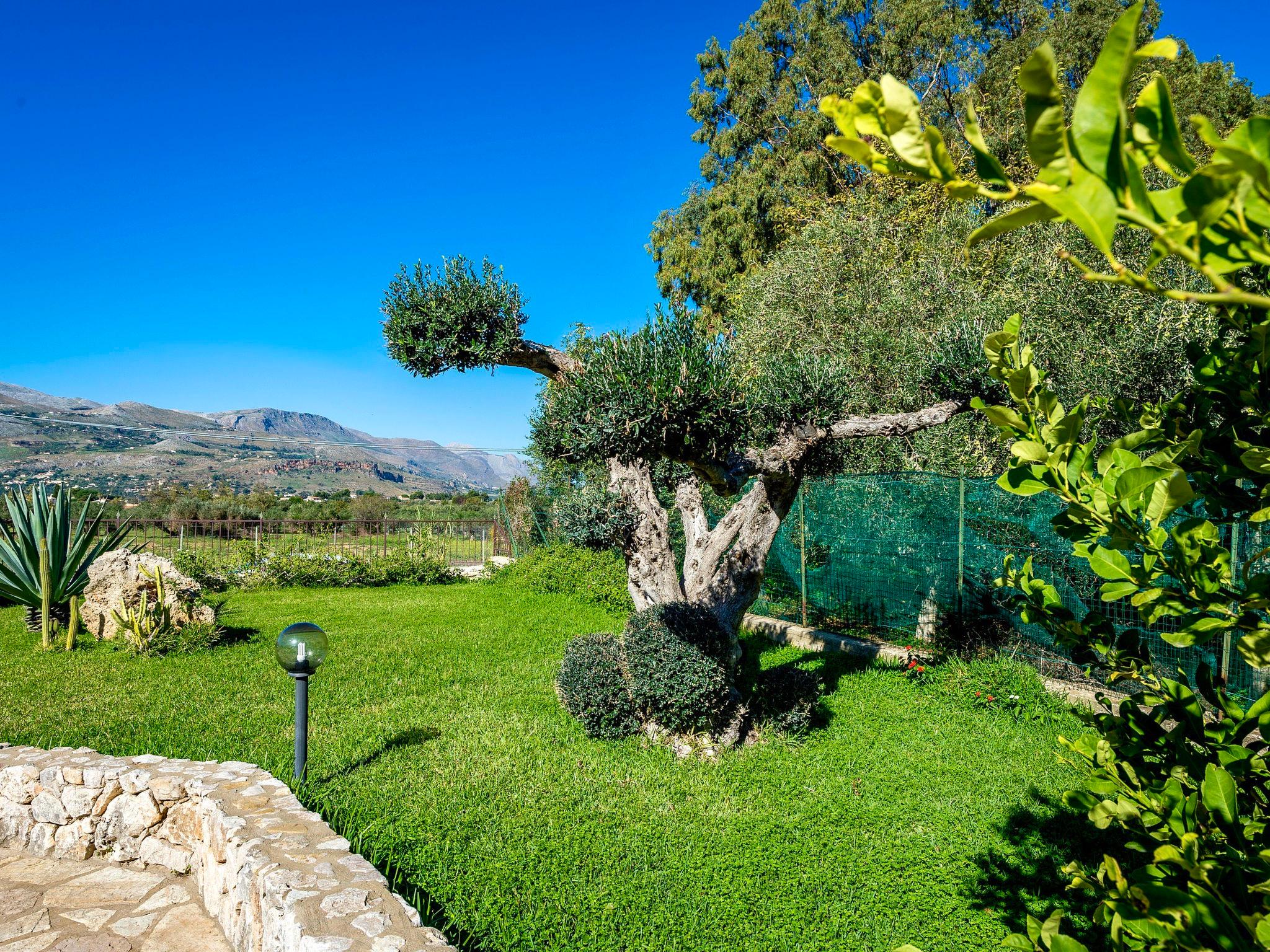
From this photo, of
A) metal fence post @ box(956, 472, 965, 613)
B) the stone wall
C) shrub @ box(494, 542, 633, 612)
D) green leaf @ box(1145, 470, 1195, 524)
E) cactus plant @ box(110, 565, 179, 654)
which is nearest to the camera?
green leaf @ box(1145, 470, 1195, 524)

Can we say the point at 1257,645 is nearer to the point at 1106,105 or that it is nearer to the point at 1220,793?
the point at 1220,793

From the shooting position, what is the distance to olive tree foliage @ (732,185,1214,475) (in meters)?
6.92

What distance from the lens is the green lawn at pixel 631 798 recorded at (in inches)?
140

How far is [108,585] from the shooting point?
9.62 metres

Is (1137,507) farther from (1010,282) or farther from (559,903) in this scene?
(1010,282)

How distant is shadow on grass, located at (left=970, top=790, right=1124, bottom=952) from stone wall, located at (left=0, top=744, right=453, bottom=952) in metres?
2.68

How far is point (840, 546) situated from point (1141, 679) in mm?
7078

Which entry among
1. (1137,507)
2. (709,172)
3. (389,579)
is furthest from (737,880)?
(709,172)

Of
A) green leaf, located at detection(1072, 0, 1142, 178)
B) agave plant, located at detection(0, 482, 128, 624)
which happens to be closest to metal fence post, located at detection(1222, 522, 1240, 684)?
green leaf, located at detection(1072, 0, 1142, 178)

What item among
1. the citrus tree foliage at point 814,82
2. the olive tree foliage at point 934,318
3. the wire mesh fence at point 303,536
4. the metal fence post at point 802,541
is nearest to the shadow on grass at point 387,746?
the olive tree foliage at point 934,318

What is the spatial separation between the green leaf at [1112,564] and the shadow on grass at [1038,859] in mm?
2659

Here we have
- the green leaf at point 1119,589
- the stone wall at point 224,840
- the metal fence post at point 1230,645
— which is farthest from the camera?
the metal fence post at point 1230,645

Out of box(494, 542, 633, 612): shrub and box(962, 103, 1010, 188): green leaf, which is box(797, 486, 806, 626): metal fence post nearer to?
box(494, 542, 633, 612): shrub

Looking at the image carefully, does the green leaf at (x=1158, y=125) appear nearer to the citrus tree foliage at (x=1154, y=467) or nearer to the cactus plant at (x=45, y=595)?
the citrus tree foliage at (x=1154, y=467)
